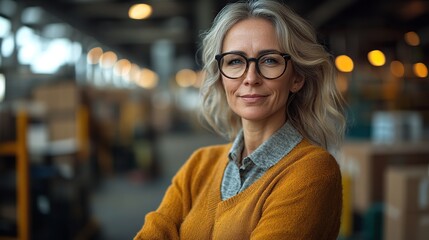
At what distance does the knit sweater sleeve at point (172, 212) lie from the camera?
4.08 ft

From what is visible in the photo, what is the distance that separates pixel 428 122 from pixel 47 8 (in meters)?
5.04

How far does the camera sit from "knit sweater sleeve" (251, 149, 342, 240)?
1025 millimetres

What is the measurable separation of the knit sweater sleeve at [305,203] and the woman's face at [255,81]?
0.57ft

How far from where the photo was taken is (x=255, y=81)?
1162 millimetres

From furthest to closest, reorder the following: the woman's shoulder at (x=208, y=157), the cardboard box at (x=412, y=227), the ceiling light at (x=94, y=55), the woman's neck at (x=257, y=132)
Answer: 1. the ceiling light at (x=94, y=55)
2. the cardboard box at (x=412, y=227)
3. the woman's shoulder at (x=208, y=157)
4. the woman's neck at (x=257, y=132)

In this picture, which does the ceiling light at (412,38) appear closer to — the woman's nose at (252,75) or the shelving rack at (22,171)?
the woman's nose at (252,75)

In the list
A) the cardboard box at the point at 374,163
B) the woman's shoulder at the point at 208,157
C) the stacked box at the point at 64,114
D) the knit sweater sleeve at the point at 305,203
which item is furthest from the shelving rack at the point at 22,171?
the cardboard box at the point at 374,163

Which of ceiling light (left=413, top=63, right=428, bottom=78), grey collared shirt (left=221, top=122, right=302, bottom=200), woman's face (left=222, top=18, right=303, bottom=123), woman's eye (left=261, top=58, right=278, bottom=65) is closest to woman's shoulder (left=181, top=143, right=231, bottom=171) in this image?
grey collared shirt (left=221, top=122, right=302, bottom=200)

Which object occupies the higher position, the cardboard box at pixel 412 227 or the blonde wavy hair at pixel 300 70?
the blonde wavy hair at pixel 300 70

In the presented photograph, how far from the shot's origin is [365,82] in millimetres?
7309

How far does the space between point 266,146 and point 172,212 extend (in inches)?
13.2

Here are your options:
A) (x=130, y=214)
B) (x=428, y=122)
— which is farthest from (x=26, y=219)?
(x=428, y=122)

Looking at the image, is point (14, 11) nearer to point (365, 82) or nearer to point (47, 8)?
point (47, 8)

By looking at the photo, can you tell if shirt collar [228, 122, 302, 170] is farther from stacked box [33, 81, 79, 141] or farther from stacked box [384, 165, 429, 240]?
stacked box [33, 81, 79, 141]
